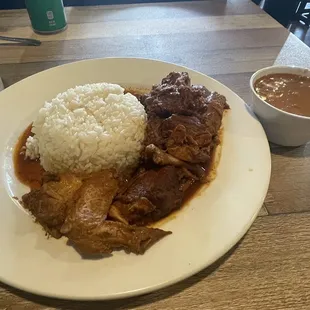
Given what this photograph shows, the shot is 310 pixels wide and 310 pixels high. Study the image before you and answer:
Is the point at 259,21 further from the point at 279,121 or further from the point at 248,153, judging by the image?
the point at 248,153

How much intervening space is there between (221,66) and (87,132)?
1.50 meters

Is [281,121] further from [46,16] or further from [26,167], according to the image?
[46,16]

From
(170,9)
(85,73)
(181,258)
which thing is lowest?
(170,9)

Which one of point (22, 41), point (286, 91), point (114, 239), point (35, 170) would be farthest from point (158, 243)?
point (22, 41)

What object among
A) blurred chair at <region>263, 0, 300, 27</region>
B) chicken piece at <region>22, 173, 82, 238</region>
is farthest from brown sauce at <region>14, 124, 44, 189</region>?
blurred chair at <region>263, 0, 300, 27</region>

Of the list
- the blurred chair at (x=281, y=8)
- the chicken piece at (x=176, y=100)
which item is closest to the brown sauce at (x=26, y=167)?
the chicken piece at (x=176, y=100)

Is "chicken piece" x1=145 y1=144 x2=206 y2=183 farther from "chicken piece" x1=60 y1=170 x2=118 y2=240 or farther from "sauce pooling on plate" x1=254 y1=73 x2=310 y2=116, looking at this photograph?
"sauce pooling on plate" x1=254 y1=73 x2=310 y2=116

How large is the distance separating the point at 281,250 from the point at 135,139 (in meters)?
1.05

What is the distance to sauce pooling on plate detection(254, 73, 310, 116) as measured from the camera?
2.00 metres

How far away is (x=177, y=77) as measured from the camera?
222 centimetres

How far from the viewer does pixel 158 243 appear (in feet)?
4.97

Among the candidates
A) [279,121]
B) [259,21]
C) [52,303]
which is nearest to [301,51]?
[259,21]

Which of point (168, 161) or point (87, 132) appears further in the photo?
point (87, 132)

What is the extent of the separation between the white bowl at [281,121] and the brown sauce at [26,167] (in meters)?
1.42
